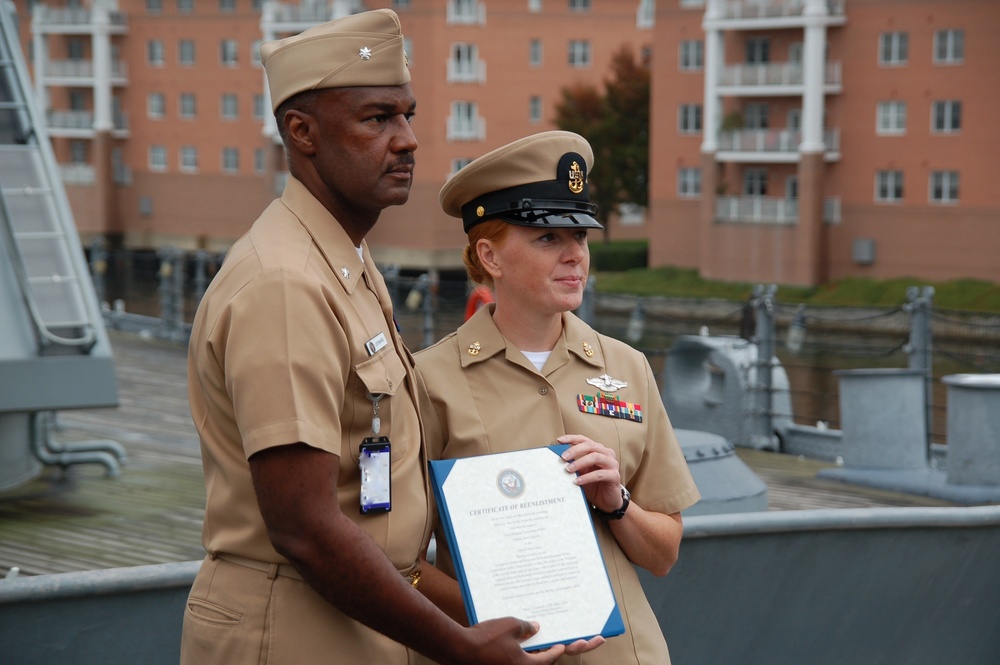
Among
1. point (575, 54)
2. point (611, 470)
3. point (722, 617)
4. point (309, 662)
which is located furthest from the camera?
point (575, 54)

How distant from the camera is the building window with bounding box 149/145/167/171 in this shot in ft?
207

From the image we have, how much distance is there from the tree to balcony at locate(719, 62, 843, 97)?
315 inches

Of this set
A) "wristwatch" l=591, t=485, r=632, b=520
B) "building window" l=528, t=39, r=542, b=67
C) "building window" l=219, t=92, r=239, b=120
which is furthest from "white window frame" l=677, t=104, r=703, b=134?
"wristwatch" l=591, t=485, r=632, b=520

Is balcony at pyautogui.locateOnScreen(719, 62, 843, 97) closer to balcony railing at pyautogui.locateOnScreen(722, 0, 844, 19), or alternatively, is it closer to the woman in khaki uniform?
balcony railing at pyautogui.locateOnScreen(722, 0, 844, 19)

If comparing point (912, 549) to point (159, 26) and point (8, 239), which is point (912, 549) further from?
point (159, 26)

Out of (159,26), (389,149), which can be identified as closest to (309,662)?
(389,149)

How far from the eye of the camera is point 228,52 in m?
60.2

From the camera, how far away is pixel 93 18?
62688 mm

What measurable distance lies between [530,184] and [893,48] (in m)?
42.9

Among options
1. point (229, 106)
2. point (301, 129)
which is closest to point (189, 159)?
point (229, 106)

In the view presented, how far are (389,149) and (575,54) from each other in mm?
56153

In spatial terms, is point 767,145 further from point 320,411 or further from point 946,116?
point 320,411

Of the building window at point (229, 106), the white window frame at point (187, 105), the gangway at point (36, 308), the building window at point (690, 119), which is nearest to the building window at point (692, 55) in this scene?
the building window at point (690, 119)

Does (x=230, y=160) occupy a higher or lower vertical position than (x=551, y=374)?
higher
